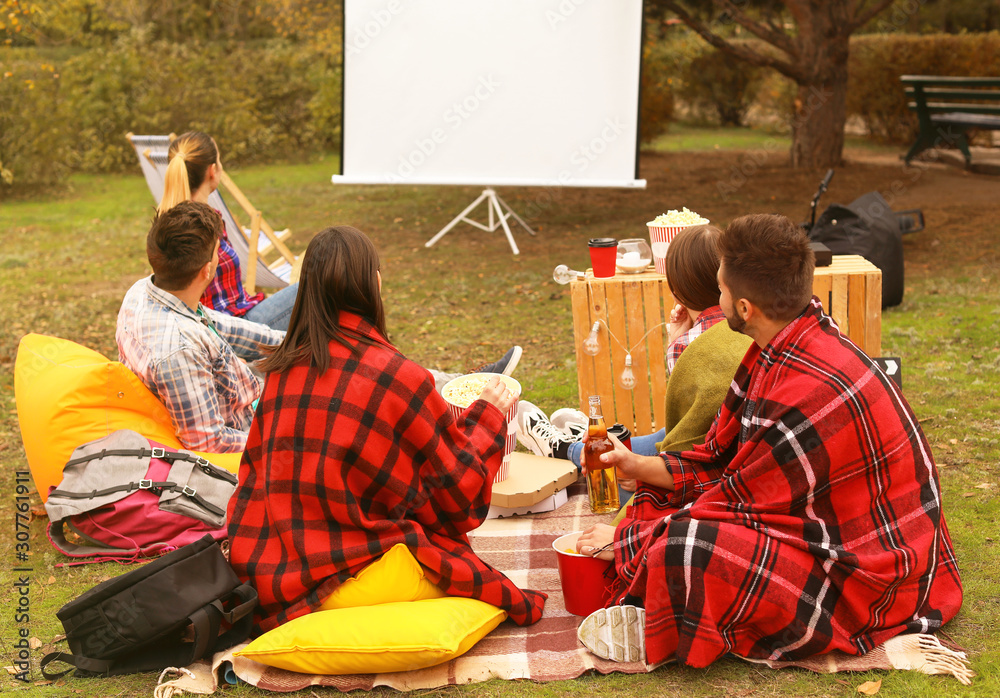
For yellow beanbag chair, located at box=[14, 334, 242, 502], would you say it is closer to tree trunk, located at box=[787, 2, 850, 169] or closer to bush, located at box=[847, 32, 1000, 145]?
tree trunk, located at box=[787, 2, 850, 169]

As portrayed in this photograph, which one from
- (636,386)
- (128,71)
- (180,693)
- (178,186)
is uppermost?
(128,71)

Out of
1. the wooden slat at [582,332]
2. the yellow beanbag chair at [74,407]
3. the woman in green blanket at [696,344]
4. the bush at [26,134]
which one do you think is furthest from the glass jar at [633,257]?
the bush at [26,134]

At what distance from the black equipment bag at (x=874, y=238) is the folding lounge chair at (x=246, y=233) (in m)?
4.01

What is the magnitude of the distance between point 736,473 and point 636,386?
1.79 meters

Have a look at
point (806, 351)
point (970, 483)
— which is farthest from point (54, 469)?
point (970, 483)

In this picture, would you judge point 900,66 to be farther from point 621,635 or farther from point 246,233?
point 621,635

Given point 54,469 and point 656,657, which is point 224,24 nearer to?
point 54,469

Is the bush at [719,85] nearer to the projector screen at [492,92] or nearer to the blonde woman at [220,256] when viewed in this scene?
the projector screen at [492,92]

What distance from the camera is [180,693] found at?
8.53 ft

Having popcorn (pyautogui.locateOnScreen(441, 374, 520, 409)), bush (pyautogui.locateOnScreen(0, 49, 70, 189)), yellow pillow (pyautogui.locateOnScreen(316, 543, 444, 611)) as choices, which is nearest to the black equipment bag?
popcorn (pyautogui.locateOnScreen(441, 374, 520, 409))

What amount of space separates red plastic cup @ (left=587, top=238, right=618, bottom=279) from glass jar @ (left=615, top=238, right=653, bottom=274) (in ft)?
0.27

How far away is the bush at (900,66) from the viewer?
1422 centimetres

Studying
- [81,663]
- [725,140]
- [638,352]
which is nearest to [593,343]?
[638,352]

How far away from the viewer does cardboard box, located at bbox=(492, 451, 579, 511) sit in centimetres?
379
